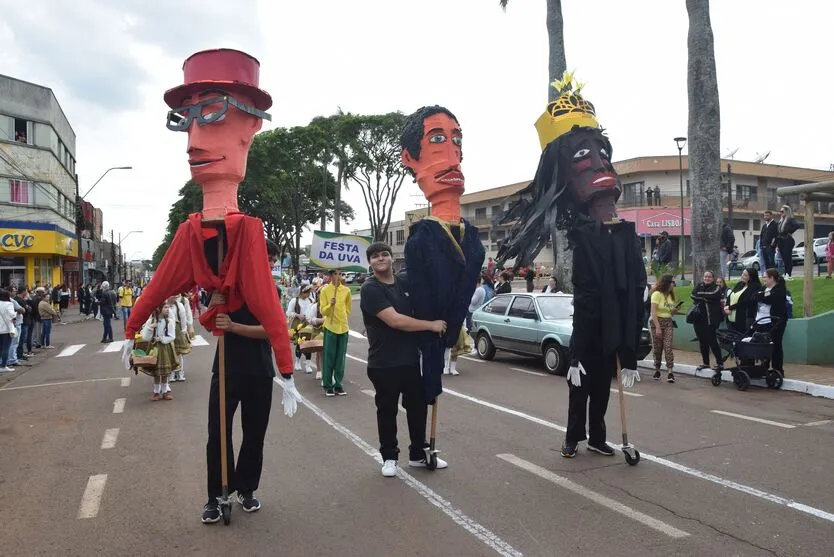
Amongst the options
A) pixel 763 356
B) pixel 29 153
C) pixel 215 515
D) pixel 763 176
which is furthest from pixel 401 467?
pixel 763 176

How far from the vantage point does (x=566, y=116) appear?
5.85 meters

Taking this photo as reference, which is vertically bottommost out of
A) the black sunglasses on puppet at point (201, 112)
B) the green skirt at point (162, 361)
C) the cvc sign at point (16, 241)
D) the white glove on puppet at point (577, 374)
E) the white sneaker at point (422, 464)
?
the white sneaker at point (422, 464)

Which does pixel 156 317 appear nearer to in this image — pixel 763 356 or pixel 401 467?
pixel 401 467

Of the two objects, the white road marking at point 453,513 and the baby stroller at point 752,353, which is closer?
the white road marking at point 453,513

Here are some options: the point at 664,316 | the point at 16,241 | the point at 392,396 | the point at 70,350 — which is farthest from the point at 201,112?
the point at 16,241

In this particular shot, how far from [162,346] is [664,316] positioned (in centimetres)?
777

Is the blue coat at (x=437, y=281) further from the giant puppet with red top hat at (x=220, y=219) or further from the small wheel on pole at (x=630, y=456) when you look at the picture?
the small wheel on pole at (x=630, y=456)

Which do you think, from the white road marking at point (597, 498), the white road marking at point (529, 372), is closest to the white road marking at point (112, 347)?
the white road marking at point (529, 372)

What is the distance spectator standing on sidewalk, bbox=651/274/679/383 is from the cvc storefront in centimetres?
2971

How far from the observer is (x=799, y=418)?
24.6ft

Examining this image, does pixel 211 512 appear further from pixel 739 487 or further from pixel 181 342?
pixel 181 342

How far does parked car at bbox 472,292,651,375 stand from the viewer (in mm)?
11219

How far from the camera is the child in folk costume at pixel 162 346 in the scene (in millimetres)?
9109

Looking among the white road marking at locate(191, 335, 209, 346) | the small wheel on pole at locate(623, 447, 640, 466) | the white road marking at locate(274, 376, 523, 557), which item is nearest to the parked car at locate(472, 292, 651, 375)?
the small wheel on pole at locate(623, 447, 640, 466)
